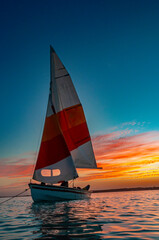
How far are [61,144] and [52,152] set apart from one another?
144cm

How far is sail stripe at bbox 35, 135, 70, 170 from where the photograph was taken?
24.0 metres

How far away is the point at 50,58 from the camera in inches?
1233

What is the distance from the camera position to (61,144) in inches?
992

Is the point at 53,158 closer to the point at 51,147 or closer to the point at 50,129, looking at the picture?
the point at 51,147

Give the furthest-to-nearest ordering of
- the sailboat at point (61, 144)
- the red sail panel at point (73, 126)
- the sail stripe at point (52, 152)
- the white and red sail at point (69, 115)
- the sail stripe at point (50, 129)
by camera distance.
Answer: the red sail panel at point (73, 126) < the white and red sail at point (69, 115) < the sail stripe at point (50, 129) < the sail stripe at point (52, 152) < the sailboat at point (61, 144)

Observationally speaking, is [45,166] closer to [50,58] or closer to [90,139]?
[90,139]

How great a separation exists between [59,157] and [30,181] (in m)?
4.11

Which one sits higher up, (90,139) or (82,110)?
(82,110)

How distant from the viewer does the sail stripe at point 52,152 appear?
2402 centimetres

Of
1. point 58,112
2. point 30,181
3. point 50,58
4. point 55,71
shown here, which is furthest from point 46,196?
point 50,58

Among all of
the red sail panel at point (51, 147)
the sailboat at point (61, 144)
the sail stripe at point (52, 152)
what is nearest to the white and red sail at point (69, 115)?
the sailboat at point (61, 144)

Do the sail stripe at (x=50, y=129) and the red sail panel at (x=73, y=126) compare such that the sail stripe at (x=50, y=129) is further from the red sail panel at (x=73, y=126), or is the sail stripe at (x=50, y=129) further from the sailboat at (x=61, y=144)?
the red sail panel at (x=73, y=126)

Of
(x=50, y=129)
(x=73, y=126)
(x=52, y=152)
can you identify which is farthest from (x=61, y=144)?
(x=73, y=126)

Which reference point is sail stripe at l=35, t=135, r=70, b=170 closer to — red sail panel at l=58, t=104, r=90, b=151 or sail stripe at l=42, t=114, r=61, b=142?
sail stripe at l=42, t=114, r=61, b=142
